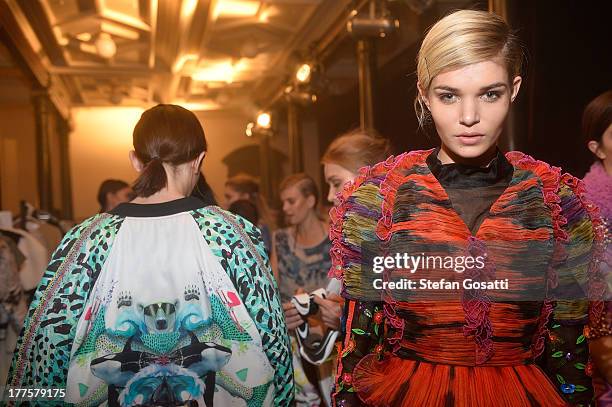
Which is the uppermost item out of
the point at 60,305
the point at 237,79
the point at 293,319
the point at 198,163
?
the point at 237,79

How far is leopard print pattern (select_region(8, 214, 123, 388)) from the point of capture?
927 mm

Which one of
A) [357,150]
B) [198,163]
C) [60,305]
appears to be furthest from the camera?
[357,150]

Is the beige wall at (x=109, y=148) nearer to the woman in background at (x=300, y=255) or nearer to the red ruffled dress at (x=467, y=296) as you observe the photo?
the woman in background at (x=300, y=255)

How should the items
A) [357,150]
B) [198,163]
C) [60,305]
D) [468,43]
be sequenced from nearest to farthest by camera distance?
[468,43], [60,305], [198,163], [357,150]

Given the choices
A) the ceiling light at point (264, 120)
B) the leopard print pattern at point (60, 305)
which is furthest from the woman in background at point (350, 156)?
the leopard print pattern at point (60, 305)

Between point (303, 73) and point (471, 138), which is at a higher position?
point (303, 73)

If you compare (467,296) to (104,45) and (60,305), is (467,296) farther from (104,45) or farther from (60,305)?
(104,45)

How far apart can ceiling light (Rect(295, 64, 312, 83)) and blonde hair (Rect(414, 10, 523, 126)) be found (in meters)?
0.54

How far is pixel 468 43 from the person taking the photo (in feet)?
2.48

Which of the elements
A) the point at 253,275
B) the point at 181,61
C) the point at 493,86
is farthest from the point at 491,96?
the point at 181,61

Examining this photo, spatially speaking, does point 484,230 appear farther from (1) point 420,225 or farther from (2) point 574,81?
(2) point 574,81

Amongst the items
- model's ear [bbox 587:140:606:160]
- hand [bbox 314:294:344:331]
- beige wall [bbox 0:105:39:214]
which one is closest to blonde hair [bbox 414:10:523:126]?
model's ear [bbox 587:140:606:160]

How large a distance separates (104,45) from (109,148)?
284 mm

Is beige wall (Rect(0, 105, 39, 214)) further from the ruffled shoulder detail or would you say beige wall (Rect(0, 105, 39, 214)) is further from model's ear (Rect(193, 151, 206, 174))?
the ruffled shoulder detail
